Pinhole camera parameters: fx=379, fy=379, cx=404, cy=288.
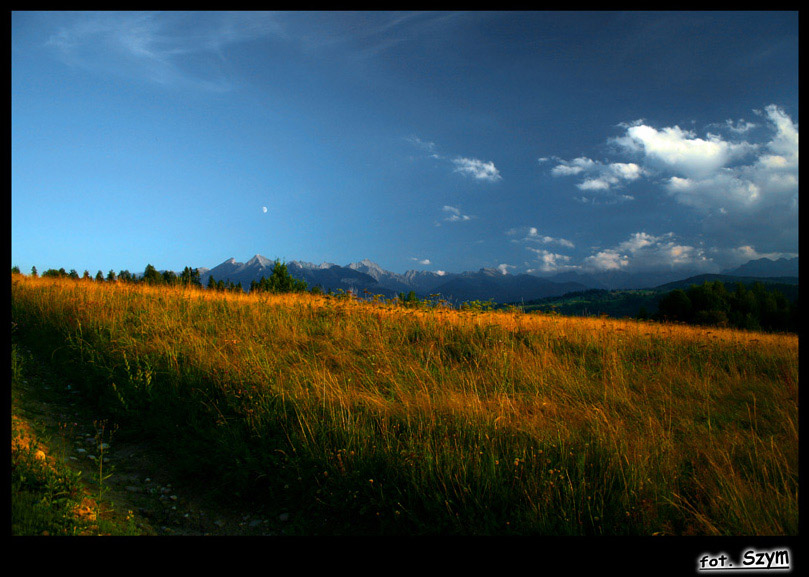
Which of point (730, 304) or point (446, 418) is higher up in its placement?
point (446, 418)

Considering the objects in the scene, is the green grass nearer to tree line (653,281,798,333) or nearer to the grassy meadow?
the grassy meadow

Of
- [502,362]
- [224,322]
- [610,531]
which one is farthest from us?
[224,322]

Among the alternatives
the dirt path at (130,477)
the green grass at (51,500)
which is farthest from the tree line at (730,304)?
the green grass at (51,500)

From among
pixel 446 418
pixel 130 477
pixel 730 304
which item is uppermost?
pixel 446 418

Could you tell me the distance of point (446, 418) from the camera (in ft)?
12.5

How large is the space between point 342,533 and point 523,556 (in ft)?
4.51

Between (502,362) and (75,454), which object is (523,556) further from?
(75,454)

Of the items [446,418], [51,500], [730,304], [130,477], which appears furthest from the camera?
[730,304]

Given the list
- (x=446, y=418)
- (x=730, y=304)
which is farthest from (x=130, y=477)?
(x=730, y=304)

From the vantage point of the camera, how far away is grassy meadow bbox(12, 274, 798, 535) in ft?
9.46

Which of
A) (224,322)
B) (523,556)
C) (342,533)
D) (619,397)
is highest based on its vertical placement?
(224,322)

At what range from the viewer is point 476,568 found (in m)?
2.37

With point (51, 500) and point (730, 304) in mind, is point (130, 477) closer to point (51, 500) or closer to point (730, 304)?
point (51, 500)

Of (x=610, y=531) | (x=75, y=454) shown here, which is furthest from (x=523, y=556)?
(x=75, y=454)
